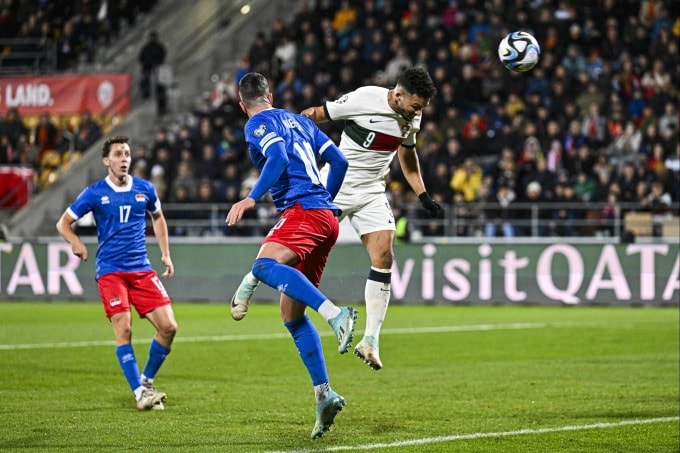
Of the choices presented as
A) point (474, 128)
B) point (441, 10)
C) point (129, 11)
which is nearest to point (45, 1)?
point (129, 11)

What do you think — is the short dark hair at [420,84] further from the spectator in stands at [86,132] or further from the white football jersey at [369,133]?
the spectator in stands at [86,132]

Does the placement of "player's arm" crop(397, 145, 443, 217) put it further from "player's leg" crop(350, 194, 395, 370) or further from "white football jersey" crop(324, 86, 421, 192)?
"player's leg" crop(350, 194, 395, 370)

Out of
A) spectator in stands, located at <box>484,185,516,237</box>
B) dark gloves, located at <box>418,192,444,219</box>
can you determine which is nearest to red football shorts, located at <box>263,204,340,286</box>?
dark gloves, located at <box>418,192,444,219</box>

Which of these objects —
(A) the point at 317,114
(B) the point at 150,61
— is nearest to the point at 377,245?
(A) the point at 317,114

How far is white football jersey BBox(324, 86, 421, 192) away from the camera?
9.48 meters

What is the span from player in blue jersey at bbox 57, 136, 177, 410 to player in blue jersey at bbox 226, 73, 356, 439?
7.62 feet

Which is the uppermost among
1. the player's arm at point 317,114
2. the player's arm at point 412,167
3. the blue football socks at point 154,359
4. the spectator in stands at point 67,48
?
the spectator in stands at point 67,48

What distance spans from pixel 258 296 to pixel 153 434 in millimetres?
14636

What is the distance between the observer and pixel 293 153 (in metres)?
8.23

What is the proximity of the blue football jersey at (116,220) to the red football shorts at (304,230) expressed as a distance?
2.56 meters

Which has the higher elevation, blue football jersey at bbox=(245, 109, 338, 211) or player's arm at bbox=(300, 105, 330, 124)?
player's arm at bbox=(300, 105, 330, 124)

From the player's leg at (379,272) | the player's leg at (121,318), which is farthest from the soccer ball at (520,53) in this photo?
the player's leg at (121,318)

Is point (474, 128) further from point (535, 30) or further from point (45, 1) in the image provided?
point (45, 1)

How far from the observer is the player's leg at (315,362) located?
26.1ft
